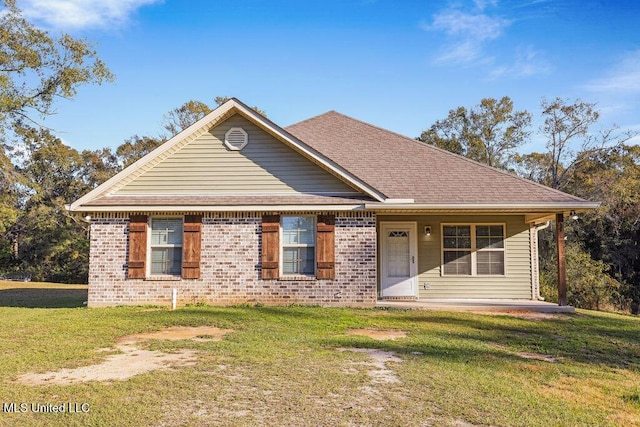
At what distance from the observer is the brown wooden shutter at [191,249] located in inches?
476

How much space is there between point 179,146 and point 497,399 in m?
9.72

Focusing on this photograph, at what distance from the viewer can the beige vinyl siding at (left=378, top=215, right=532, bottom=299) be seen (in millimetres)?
13805

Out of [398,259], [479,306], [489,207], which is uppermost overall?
[489,207]

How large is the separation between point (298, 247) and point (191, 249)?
251 cm

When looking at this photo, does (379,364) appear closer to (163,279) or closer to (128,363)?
(128,363)

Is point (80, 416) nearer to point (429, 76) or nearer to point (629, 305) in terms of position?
point (429, 76)

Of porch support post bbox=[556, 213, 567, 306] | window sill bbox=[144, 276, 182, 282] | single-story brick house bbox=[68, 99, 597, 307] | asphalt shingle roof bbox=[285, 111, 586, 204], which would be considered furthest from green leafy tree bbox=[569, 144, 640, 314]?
window sill bbox=[144, 276, 182, 282]

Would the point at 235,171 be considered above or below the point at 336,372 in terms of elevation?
above

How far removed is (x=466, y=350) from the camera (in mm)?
7680

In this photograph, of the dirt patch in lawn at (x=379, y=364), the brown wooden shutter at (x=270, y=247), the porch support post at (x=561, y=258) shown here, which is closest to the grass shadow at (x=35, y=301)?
the brown wooden shutter at (x=270, y=247)

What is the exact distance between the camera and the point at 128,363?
6.65 m

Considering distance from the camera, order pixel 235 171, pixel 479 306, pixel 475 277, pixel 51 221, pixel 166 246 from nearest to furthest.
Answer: pixel 479 306 → pixel 166 246 → pixel 235 171 → pixel 475 277 → pixel 51 221

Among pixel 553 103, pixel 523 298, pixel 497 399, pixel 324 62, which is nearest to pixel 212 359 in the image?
pixel 497 399

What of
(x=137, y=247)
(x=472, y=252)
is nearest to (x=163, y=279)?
(x=137, y=247)
